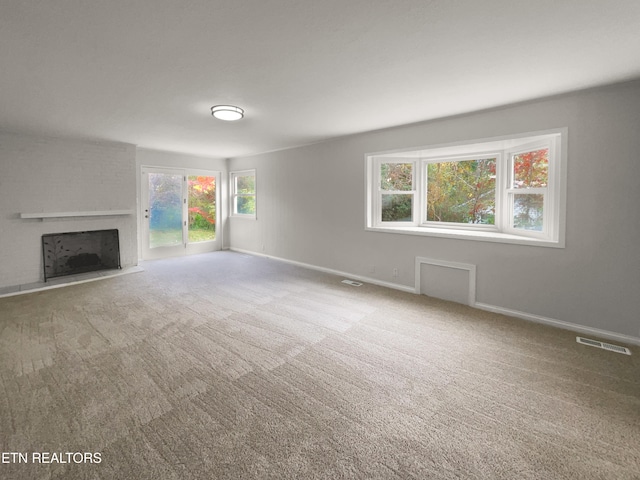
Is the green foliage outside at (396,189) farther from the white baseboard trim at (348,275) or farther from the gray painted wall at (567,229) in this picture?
the white baseboard trim at (348,275)

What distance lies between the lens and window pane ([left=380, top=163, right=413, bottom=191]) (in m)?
4.88

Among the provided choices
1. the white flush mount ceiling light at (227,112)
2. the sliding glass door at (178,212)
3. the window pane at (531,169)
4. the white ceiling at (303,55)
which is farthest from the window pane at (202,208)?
the window pane at (531,169)

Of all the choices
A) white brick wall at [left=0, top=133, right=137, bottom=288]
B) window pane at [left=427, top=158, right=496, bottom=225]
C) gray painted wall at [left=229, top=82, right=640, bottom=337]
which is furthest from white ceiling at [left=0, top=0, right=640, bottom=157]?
white brick wall at [left=0, top=133, right=137, bottom=288]

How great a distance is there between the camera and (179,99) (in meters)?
3.15

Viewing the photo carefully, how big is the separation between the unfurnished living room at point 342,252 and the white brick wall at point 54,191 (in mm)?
34

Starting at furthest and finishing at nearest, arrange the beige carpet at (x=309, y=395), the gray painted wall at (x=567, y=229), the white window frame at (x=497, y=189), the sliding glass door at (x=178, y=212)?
the sliding glass door at (x=178, y=212) < the white window frame at (x=497, y=189) < the gray painted wall at (x=567, y=229) < the beige carpet at (x=309, y=395)

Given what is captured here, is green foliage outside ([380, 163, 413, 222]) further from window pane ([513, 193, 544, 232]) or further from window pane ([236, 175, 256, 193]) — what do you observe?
window pane ([236, 175, 256, 193])

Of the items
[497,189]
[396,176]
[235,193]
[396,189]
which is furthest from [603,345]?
[235,193]

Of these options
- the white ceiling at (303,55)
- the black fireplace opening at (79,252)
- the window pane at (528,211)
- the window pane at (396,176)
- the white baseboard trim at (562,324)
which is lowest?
the white baseboard trim at (562,324)

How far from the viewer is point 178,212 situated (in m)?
6.90

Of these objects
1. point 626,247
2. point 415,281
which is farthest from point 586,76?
point 415,281

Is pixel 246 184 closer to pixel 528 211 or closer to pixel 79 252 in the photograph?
pixel 79 252

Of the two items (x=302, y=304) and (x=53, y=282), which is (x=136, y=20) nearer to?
(x=302, y=304)

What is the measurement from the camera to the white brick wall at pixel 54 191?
460cm
